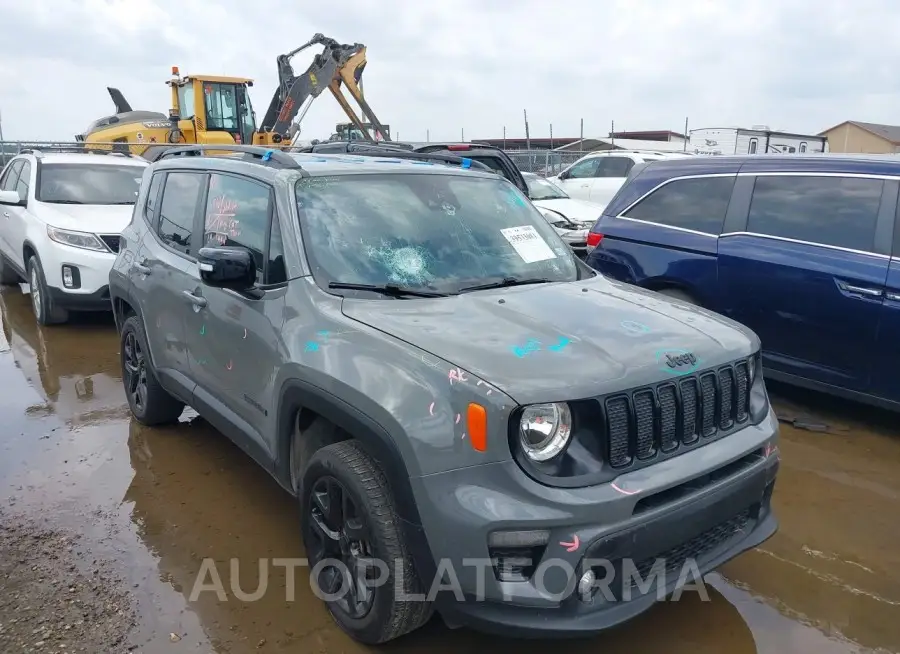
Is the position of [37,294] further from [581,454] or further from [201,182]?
[581,454]

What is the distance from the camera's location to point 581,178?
14.0 meters

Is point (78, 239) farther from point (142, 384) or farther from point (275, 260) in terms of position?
point (275, 260)

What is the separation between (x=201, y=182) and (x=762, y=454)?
3203 millimetres

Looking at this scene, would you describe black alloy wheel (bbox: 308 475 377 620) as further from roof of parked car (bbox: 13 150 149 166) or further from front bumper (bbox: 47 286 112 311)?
roof of parked car (bbox: 13 150 149 166)

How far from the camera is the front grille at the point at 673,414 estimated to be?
92.8 inches

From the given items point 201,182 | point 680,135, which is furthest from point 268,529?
point 680,135

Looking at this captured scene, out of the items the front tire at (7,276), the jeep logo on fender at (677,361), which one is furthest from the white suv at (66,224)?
the jeep logo on fender at (677,361)

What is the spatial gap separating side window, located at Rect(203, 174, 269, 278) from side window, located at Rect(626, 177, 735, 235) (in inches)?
133

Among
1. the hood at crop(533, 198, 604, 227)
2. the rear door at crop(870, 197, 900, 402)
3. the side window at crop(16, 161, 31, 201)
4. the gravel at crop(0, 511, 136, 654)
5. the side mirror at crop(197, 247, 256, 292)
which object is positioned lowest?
the gravel at crop(0, 511, 136, 654)

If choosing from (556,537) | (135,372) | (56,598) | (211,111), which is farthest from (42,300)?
(211,111)

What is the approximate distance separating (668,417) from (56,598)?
2.65 metres

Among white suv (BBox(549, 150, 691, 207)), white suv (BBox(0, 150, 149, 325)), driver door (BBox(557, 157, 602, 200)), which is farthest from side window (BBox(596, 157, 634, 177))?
white suv (BBox(0, 150, 149, 325))

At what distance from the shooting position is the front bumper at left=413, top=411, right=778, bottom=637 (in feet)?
7.21

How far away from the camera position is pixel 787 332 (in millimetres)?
4824
